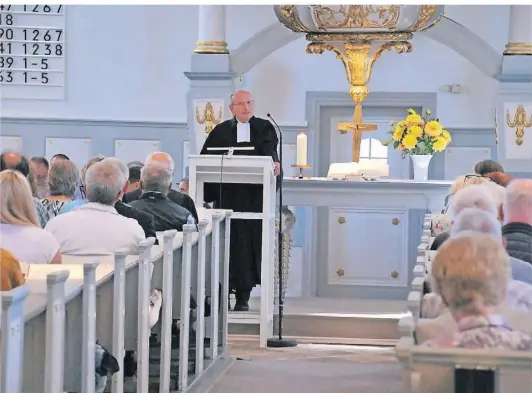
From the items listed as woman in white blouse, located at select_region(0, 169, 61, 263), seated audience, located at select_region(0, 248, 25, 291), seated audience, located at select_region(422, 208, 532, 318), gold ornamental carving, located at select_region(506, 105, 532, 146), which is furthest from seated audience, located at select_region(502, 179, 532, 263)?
gold ornamental carving, located at select_region(506, 105, 532, 146)

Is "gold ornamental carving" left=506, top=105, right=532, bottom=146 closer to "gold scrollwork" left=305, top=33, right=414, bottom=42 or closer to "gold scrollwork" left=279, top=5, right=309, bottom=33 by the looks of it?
"gold scrollwork" left=305, top=33, right=414, bottom=42

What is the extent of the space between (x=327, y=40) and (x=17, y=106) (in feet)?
12.8

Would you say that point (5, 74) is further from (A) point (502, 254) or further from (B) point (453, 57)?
(A) point (502, 254)

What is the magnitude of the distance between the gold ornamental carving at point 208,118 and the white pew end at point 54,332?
646cm

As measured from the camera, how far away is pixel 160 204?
234 inches

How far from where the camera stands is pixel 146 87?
11.1 meters

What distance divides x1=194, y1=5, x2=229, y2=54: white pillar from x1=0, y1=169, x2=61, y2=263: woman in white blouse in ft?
18.9

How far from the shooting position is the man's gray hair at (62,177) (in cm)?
603

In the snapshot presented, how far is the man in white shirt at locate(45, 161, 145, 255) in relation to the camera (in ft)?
15.8

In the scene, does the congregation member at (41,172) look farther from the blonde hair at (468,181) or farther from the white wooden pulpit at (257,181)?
the blonde hair at (468,181)

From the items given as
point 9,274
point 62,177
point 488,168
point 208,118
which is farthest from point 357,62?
point 9,274

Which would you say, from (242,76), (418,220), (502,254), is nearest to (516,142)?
(418,220)

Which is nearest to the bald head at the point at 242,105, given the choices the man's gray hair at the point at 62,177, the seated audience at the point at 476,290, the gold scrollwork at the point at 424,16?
the man's gray hair at the point at 62,177

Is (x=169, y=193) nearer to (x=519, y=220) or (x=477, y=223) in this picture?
(x=519, y=220)
